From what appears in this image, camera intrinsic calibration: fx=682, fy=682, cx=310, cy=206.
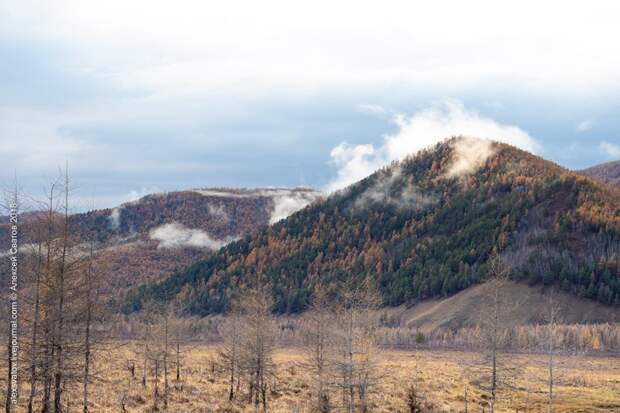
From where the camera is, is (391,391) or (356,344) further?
(391,391)

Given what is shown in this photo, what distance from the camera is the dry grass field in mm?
58000

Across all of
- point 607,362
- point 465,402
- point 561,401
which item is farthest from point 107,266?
point 607,362

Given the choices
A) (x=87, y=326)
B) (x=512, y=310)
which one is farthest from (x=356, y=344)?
(x=512, y=310)

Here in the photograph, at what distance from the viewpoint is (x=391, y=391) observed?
2724 inches

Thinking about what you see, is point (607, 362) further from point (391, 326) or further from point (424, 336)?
point (391, 326)

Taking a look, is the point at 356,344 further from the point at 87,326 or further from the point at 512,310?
the point at 512,310

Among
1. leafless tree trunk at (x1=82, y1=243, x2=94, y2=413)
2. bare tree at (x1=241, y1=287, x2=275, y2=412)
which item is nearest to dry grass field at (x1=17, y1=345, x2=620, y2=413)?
bare tree at (x1=241, y1=287, x2=275, y2=412)

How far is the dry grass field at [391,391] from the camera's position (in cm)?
5800

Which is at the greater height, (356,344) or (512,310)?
(356,344)

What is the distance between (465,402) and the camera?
63844mm

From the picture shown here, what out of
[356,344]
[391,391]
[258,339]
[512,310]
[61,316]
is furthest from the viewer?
[512,310]

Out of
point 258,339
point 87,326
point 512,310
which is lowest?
point 512,310

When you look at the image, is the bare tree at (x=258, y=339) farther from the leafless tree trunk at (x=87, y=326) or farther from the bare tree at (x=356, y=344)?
the leafless tree trunk at (x=87, y=326)

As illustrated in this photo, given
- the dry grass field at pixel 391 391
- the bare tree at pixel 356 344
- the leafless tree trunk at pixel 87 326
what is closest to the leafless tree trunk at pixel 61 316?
the leafless tree trunk at pixel 87 326
